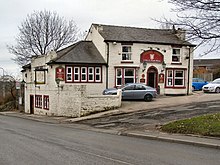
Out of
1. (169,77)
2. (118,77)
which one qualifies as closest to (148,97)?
(118,77)

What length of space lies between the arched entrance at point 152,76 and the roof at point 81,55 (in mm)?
5110

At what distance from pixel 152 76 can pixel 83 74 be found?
24.4ft

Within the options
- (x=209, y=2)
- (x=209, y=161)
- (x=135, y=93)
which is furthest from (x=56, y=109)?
(x=209, y=161)

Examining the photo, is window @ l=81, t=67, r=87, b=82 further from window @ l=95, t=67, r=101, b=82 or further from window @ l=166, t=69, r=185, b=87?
window @ l=166, t=69, r=185, b=87

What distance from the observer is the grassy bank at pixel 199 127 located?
13891 mm

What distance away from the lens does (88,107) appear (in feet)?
88.7

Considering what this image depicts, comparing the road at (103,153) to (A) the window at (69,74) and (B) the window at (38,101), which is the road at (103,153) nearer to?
(A) the window at (69,74)

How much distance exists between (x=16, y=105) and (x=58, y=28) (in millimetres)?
14767

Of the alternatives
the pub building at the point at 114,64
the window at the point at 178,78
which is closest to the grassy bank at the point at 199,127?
the pub building at the point at 114,64

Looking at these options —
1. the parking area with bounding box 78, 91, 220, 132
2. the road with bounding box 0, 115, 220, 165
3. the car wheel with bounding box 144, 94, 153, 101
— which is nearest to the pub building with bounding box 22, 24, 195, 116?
the car wheel with bounding box 144, 94, 153, 101

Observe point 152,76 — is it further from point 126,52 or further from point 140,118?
point 140,118

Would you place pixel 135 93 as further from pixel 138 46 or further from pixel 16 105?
pixel 16 105

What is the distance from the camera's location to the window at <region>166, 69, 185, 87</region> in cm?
3659

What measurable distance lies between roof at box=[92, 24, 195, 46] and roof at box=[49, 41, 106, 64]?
2055 mm
